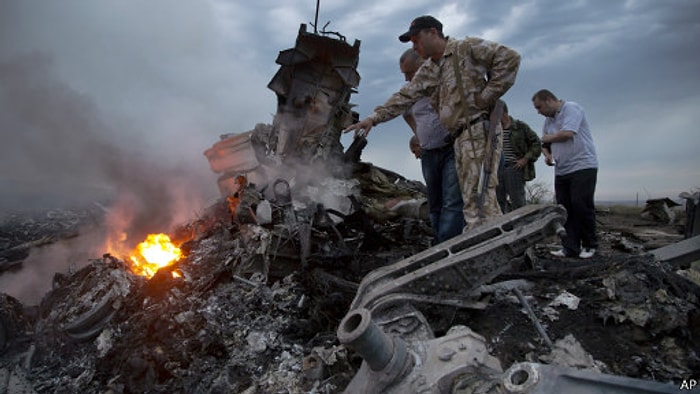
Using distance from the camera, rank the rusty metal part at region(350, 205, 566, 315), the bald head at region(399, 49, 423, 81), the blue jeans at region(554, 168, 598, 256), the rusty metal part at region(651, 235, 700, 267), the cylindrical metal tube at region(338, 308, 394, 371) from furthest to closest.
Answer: the bald head at region(399, 49, 423, 81)
the blue jeans at region(554, 168, 598, 256)
the rusty metal part at region(651, 235, 700, 267)
the rusty metal part at region(350, 205, 566, 315)
the cylindrical metal tube at region(338, 308, 394, 371)

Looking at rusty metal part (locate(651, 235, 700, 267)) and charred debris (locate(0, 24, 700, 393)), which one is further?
rusty metal part (locate(651, 235, 700, 267))

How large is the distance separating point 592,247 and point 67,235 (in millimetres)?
8491

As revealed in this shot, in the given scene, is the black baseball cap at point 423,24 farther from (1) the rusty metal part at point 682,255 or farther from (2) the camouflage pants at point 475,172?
(1) the rusty metal part at point 682,255

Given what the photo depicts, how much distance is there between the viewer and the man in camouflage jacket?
3.17 m

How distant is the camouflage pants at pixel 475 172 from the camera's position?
10.4ft

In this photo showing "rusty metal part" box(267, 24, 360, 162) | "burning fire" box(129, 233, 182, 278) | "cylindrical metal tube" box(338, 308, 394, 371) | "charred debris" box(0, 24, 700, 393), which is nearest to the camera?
"cylindrical metal tube" box(338, 308, 394, 371)

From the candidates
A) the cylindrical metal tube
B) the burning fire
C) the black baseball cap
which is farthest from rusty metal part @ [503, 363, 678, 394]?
the burning fire

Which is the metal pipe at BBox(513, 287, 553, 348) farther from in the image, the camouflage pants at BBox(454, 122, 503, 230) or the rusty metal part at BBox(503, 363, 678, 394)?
the rusty metal part at BBox(503, 363, 678, 394)

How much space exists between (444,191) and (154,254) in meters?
4.88

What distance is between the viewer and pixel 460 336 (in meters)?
1.82

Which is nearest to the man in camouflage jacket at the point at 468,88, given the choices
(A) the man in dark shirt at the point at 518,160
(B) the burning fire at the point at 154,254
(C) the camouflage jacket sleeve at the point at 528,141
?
(A) the man in dark shirt at the point at 518,160

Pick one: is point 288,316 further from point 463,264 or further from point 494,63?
point 494,63

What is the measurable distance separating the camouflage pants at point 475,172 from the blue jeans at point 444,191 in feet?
0.77

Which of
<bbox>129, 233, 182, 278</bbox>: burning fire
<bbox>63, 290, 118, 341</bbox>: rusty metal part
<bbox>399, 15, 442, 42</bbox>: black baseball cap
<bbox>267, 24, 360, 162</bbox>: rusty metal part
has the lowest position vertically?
<bbox>63, 290, 118, 341</bbox>: rusty metal part
